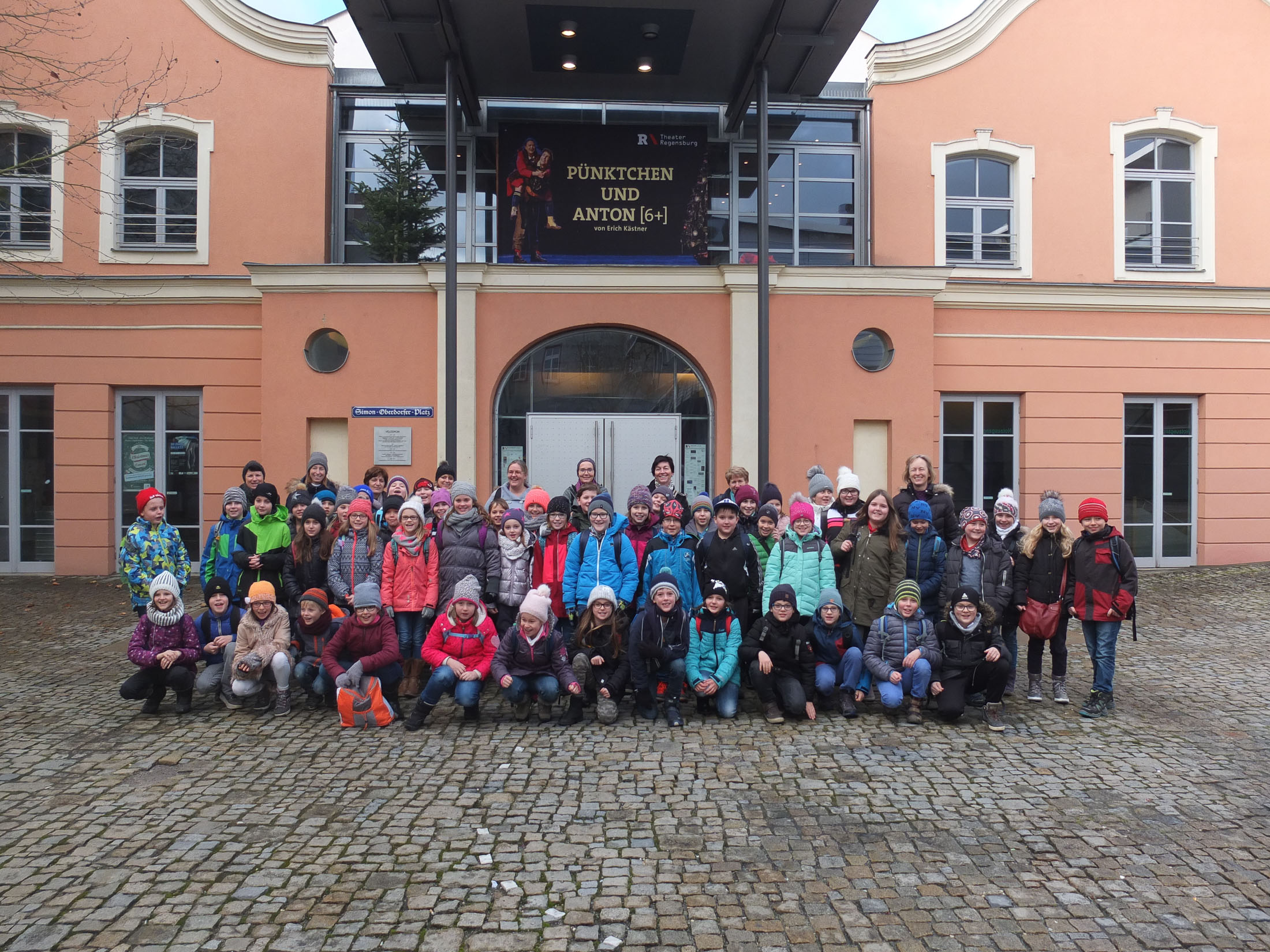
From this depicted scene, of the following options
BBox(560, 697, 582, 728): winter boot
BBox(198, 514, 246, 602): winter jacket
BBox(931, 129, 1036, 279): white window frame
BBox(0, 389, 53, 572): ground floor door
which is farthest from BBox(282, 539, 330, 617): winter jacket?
BBox(931, 129, 1036, 279): white window frame

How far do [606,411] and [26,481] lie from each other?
9365 mm

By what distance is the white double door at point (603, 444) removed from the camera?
13359 millimetres

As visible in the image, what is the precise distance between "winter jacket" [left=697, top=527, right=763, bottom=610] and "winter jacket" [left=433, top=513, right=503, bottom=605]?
1671 mm

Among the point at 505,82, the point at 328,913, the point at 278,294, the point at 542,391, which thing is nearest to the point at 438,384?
the point at 542,391

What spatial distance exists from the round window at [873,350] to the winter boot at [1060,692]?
22.7ft

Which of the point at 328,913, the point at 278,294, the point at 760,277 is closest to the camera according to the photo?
the point at 328,913

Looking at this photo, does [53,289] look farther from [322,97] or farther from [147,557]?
[147,557]

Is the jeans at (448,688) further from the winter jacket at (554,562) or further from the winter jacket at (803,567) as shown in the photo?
the winter jacket at (803,567)

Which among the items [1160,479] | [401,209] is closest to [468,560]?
[401,209]

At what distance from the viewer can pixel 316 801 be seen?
5.03m

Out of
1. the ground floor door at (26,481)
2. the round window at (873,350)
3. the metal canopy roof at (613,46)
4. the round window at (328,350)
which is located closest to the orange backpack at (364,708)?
the round window at (328,350)

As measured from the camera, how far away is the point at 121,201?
13.8 m

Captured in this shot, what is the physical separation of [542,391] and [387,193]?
3910 millimetres

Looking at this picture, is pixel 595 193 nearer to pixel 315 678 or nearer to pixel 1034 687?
pixel 315 678
